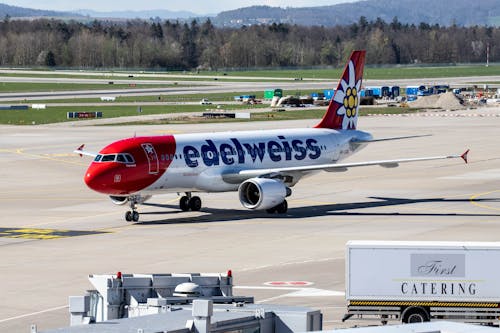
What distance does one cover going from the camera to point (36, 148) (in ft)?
363

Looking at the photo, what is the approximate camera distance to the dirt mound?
578ft

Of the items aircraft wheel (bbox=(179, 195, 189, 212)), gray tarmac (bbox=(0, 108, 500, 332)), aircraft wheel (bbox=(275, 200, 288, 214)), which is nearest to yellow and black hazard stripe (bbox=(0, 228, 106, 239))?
gray tarmac (bbox=(0, 108, 500, 332))

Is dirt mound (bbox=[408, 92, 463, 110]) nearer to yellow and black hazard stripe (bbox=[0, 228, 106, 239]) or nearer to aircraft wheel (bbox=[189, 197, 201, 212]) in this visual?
aircraft wheel (bbox=[189, 197, 201, 212])

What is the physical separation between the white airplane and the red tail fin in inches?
61.2

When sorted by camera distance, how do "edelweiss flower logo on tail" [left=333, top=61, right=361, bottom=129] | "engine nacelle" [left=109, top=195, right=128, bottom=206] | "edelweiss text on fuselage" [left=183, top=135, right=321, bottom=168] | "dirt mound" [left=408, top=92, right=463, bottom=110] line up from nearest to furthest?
"engine nacelle" [left=109, top=195, right=128, bottom=206]
"edelweiss text on fuselage" [left=183, top=135, right=321, bottom=168]
"edelweiss flower logo on tail" [left=333, top=61, right=361, bottom=129]
"dirt mound" [left=408, top=92, right=463, bottom=110]

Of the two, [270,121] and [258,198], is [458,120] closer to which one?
[270,121]

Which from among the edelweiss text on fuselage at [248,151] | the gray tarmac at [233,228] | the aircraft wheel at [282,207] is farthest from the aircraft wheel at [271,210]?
the edelweiss text on fuselage at [248,151]

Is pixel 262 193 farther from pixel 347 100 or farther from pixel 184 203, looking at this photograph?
pixel 347 100

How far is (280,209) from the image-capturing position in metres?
63.1

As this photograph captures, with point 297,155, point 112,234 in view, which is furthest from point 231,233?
point 297,155

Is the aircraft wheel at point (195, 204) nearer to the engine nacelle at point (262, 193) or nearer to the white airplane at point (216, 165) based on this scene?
the white airplane at point (216, 165)

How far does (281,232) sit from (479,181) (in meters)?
27.8

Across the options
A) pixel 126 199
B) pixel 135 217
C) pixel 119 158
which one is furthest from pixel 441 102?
pixel 119 158

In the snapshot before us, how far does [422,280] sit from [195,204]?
33.9 meters
